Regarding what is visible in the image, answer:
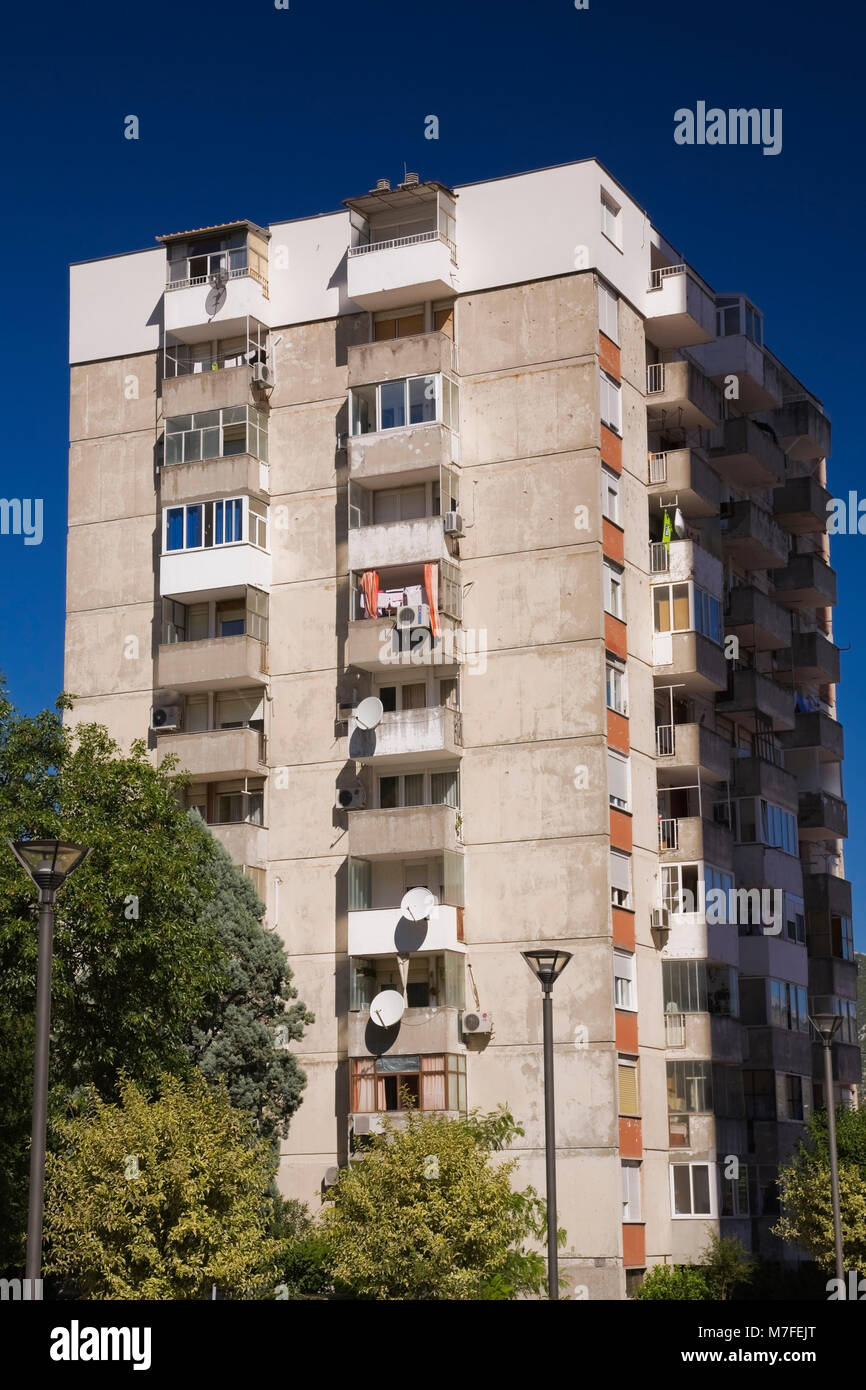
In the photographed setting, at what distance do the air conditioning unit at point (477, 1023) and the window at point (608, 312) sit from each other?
16939mm

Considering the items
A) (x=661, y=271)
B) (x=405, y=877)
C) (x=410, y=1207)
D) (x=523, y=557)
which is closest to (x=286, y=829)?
(x=405, y=877)

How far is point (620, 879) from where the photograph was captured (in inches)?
1800

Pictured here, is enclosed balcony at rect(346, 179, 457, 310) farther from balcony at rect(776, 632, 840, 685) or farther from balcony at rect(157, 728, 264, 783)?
balcony at rect(776, 632, 840, 685)

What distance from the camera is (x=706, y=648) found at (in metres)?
49.7

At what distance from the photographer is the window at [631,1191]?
4375 cm

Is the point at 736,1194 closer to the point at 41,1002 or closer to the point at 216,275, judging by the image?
the point at 216,275

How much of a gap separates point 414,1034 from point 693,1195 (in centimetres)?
805

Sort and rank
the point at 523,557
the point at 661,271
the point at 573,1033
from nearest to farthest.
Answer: the point at 573,1033, the point at 523,557, the point at 661,271

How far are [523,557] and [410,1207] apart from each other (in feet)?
55.9

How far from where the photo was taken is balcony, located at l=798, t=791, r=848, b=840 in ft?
192

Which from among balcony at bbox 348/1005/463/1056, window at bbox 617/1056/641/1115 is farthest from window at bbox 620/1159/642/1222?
balcony at bbox 348/1005/463/1056

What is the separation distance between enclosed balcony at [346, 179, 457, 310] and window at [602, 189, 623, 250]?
379 centimetres
